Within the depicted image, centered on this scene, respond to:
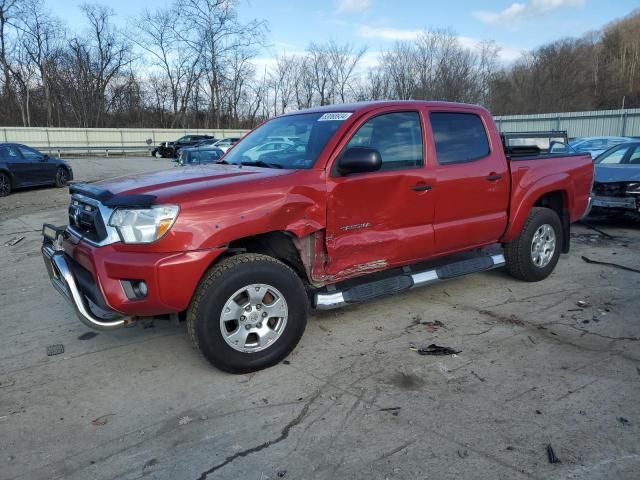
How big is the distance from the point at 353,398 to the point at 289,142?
2.23m

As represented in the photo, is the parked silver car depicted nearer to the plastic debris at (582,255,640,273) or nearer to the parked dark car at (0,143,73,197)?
the plastic debris at (582,255,640,273)

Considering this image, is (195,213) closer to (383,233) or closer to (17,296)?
(383,233)

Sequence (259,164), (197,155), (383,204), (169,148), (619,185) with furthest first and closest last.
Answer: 1. (169,148)
2. (197,155)
3. (619,185)
4. (259,164)
5. (383,204)

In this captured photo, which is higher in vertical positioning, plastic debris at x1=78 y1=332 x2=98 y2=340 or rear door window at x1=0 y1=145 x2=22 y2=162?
rear door window at x1=0 y1=145 x2=22 y2=162

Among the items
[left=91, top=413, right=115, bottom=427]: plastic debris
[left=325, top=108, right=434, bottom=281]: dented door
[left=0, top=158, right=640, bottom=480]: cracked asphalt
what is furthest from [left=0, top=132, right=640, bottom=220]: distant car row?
[left=91, top=413, right=115, bottom=427]: plastic debris

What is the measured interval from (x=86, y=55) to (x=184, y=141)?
2932 centimetres

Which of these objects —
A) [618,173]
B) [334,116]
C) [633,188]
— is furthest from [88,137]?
[334,116]

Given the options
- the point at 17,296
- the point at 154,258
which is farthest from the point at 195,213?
the point at 17,296

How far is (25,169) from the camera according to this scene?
1505 cm

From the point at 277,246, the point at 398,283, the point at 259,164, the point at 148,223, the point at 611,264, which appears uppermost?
the point at 259,164

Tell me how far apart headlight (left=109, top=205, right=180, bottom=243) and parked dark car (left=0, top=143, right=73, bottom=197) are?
13.5 meters

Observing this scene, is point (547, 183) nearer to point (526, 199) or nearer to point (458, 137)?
point (526, 199)

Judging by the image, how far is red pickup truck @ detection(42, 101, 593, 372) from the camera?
10.9 ft

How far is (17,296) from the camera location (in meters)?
5.72
